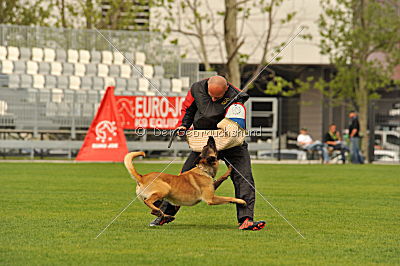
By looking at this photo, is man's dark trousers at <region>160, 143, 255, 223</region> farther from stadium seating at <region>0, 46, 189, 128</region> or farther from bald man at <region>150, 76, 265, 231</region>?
stadium seating at <region>0, 46, 189, 128</region>

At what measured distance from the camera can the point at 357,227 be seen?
432 inches

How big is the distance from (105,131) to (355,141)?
32.2ft

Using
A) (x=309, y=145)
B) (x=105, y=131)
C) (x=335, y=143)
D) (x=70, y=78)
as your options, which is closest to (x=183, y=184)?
(x=105, y=131)

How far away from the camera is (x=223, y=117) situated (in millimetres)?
10344

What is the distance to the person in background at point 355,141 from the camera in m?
33.4

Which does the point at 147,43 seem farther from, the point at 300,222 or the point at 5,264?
the point at 5,264

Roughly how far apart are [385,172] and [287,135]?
9.49 metres

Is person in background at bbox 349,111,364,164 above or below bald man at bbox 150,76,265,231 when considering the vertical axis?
below

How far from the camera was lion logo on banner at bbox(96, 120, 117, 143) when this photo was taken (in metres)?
28.3

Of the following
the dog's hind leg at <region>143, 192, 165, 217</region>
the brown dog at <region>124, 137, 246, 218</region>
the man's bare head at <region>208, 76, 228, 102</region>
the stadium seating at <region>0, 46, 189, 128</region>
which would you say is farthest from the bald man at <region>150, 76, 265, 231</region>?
the stadium seating at <region>0, 46, 189, 128</region>

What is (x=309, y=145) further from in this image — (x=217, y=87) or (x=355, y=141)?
(x=217, y=87)

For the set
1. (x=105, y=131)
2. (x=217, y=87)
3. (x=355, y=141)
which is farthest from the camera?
(x=355, y=141)

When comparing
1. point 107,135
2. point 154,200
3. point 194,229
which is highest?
point 154,200

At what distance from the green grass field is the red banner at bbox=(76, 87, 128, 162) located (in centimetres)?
937
